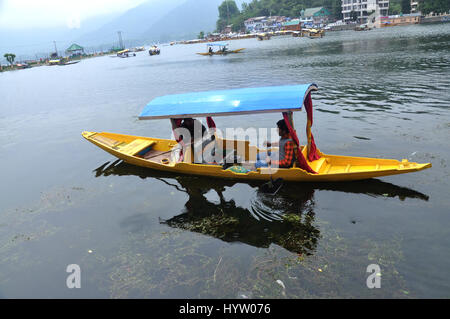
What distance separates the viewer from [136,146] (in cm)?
1340

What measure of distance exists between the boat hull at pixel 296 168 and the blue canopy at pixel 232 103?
6.24 feet

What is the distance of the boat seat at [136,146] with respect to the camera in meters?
12.9

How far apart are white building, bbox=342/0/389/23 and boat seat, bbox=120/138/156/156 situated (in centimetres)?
12696

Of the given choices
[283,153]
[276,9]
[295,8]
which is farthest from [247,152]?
[276,9]

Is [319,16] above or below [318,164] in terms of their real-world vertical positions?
above

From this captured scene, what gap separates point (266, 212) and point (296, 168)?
1.64 m

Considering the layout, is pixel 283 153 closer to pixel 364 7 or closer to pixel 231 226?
pixel 231 226

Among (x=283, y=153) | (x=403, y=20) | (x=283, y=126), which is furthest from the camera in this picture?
(x=403, y=20)

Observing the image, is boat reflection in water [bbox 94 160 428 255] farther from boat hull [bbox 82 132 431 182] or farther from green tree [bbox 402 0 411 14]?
green tree [bbox 402 0 411 14]

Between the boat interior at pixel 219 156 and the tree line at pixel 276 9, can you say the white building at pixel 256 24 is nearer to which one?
the tree line at pixel 276 9

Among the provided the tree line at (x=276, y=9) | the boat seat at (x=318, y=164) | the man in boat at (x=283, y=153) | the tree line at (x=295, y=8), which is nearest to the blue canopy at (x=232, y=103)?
the man in boat at (x=283, y=153)

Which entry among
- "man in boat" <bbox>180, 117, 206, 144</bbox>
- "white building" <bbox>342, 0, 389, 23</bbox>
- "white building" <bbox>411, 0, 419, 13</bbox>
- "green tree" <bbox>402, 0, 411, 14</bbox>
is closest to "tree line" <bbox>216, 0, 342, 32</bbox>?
"white building" <bbox>342, 0, 389, 23</bbox>

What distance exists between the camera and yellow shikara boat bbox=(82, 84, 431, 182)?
9219 millimetres

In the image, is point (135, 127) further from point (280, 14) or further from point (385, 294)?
A: point (280, 14)
